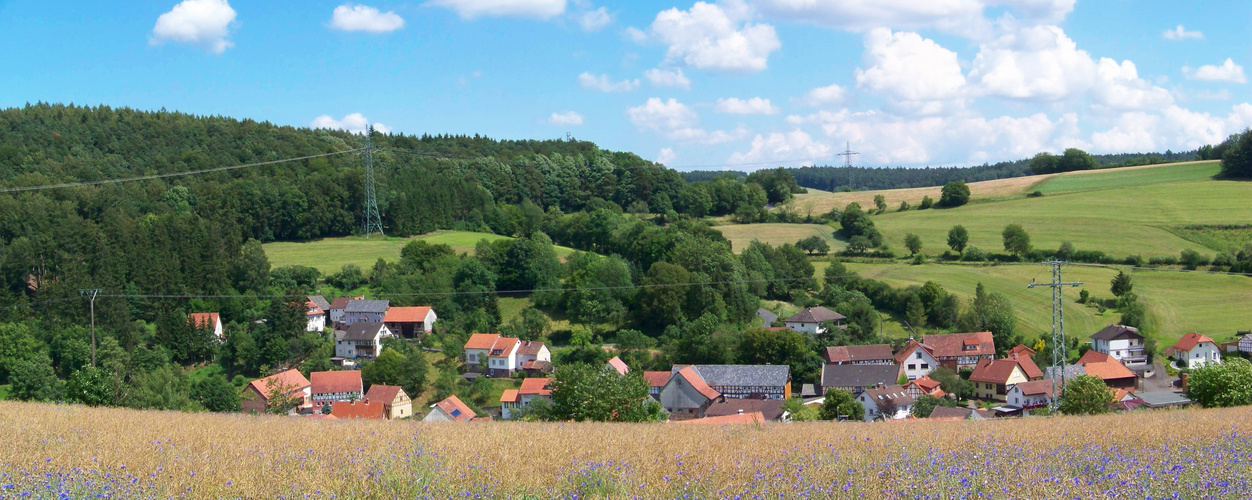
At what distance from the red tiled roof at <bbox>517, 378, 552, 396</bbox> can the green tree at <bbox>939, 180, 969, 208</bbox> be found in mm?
47555

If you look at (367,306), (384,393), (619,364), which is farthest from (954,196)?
(384,393)

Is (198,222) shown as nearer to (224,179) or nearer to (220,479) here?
(224,179)

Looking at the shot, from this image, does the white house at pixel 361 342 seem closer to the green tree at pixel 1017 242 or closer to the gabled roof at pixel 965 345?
the gabled roof at pixel 965 345

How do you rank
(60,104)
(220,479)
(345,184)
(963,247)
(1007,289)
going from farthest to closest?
(60,104), (345,184), (963,247), (1007,289), (220,479)

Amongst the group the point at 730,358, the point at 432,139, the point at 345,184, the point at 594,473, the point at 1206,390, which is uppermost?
the point at 432,139

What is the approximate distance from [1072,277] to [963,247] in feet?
25.2

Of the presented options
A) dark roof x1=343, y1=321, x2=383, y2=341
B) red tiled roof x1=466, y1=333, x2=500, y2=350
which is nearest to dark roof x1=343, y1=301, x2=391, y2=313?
dark roof x1=343, y1=321, x2=383, y2=341

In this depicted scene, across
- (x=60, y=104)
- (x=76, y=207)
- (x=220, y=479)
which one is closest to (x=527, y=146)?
(x=60, y=104)

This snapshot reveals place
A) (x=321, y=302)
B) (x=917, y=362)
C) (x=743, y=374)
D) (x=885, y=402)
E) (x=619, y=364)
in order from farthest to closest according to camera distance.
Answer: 1. (x=321, y=302)
2. (x=917, y=362)
3. (x=743, y=374)
4. (x=619, y=364)
5. (x=885, y=402)

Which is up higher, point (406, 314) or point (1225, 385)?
point (1225, 385)

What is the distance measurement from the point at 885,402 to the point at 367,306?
92.7 feet

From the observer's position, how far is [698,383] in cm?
3853

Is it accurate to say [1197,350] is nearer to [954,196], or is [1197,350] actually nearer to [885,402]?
[885,402]

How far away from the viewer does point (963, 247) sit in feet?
183
